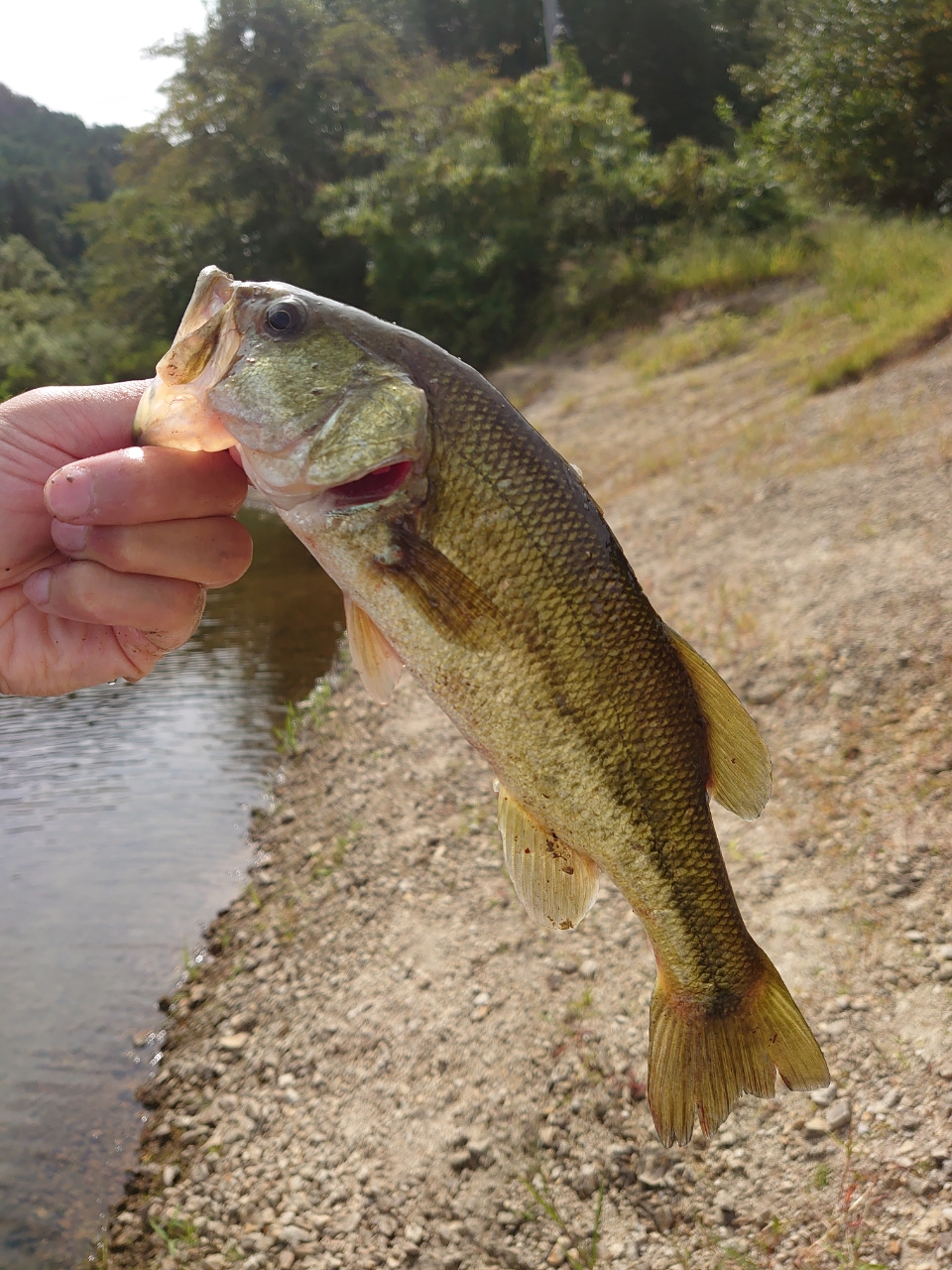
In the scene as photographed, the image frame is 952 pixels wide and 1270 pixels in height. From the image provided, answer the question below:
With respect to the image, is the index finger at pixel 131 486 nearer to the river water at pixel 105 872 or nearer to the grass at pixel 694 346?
the river water at pixel 105 872

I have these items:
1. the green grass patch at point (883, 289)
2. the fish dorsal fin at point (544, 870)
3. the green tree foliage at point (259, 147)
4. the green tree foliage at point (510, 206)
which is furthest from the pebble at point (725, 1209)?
the green tree foliage at point (259, 147)

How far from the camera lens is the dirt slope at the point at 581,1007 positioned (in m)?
3.25

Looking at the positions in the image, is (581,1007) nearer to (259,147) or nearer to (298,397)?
(298,397)

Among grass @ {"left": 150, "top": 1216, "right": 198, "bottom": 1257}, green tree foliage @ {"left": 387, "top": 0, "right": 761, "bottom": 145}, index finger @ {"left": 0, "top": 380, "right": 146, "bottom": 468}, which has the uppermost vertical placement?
green tree foliage @ {"left": 387, "top": 0, "right": 761, "bottom": 145}

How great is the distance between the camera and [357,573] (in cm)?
187

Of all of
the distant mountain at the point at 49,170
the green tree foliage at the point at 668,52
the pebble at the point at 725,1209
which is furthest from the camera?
the distant mountain at the point at 49,170

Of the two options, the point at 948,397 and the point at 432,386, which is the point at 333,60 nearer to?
the point at 948,397

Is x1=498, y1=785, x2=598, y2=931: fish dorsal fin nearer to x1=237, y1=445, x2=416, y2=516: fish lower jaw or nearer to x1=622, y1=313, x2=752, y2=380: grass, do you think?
x1=237, y1=445, x2=416, y2=516: fish lower jaw

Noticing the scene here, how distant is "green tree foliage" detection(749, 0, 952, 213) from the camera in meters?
15.0

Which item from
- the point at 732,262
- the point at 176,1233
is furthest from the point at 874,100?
the point at 176,1233

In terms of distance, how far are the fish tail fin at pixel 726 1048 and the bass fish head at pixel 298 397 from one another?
1358mm

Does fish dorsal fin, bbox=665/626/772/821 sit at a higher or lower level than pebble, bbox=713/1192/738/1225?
higher

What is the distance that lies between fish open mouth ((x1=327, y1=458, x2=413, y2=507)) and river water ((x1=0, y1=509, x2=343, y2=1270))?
13.8 feet

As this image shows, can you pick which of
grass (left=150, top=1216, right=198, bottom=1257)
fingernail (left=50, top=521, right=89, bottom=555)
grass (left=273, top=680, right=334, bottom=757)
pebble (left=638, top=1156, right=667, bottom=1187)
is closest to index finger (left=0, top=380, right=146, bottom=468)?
fingernail (left=50, top=521, right=89, bottom=555)
